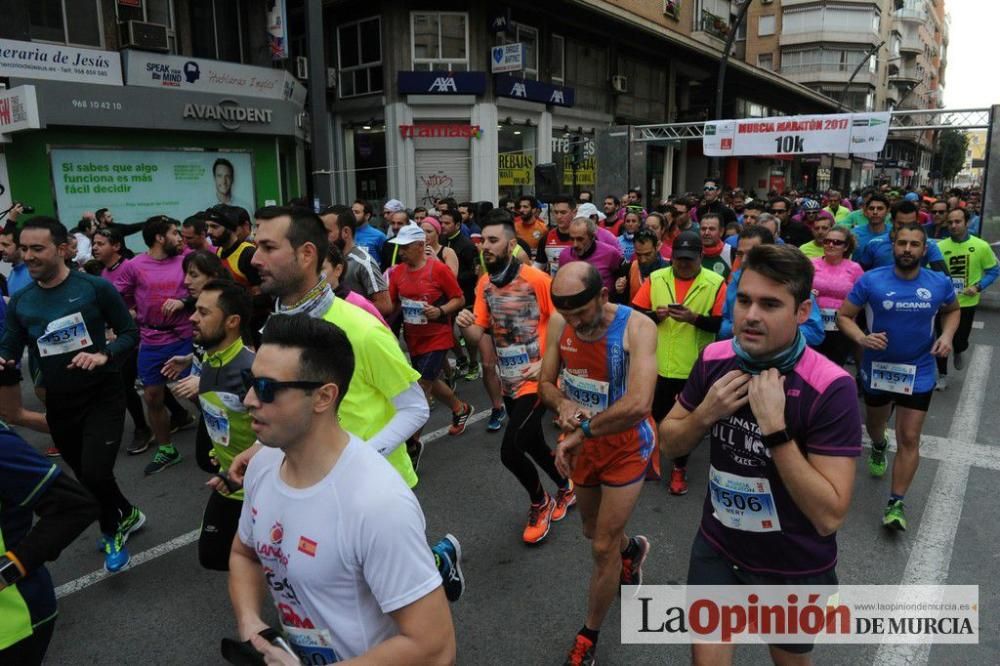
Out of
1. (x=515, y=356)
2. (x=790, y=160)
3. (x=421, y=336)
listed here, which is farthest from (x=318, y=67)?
(x=790, y=160)

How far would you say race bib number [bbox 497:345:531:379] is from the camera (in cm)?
464

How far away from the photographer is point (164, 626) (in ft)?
11.7

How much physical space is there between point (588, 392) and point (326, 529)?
6.30ft

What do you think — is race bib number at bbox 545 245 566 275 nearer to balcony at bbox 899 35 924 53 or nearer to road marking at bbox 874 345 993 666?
road marking at bbox 874 345 993 666

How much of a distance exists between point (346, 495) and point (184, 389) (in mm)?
2051

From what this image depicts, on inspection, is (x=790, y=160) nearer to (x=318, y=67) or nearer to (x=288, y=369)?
(x=318, y=67)

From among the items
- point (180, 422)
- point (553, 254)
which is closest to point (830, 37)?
point (553, 254)

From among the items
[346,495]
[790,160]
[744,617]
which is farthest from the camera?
[790,160]

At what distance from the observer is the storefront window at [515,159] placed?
68.1 ft

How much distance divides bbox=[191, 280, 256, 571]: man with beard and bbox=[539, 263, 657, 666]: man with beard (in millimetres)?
1485

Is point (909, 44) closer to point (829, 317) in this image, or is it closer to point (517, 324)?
point (829, 317)

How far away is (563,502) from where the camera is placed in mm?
4691

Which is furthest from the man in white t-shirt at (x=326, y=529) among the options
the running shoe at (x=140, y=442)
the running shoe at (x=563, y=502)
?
the running shoe at (x=140, y=442)

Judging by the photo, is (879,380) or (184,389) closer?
(184,389)
